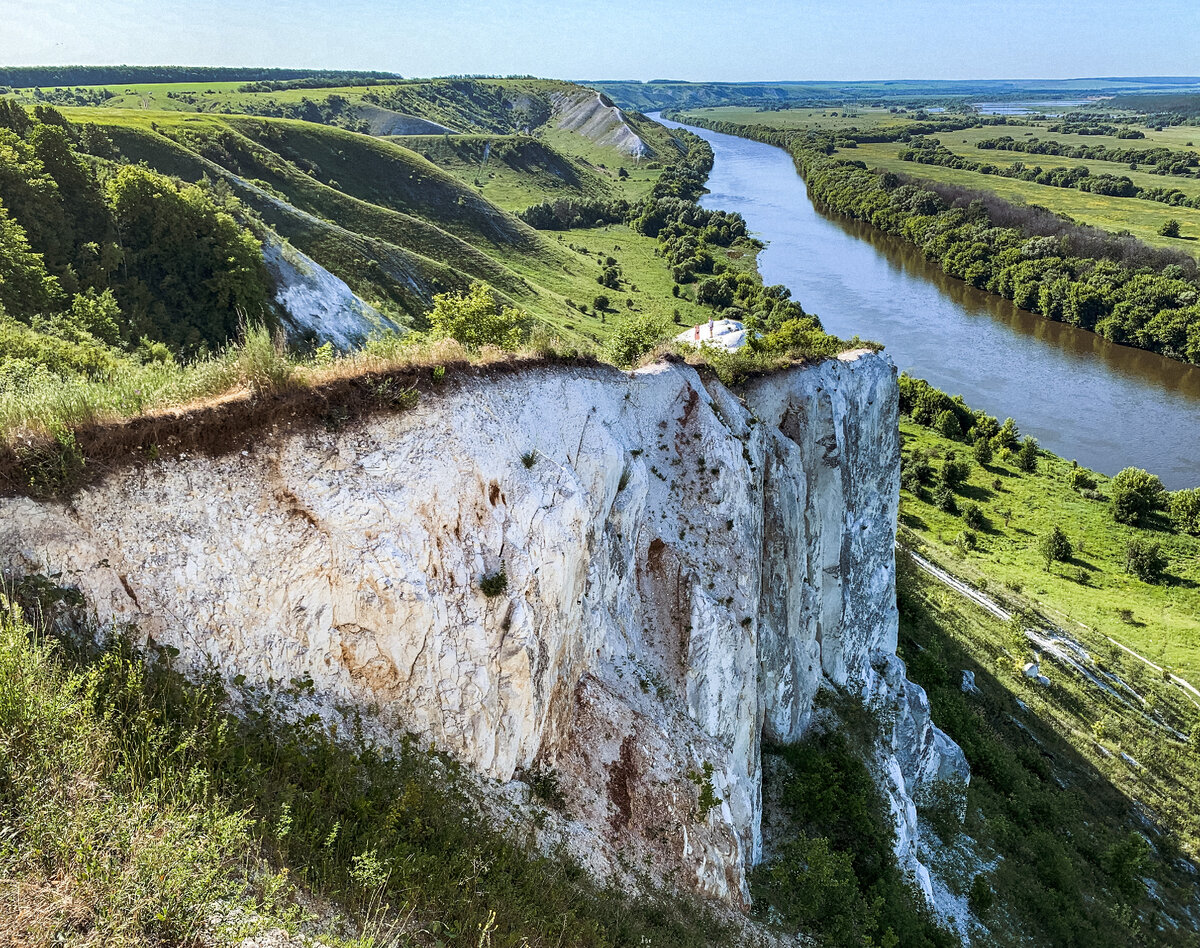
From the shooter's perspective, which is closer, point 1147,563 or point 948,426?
point 1147,563

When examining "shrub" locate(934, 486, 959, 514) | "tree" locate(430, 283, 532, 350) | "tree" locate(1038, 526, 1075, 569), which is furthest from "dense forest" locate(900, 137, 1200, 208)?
"tree" locate(430, 283, 532, 350)

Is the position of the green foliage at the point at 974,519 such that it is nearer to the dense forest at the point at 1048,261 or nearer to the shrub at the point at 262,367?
the dense forest at the point at 1048,261

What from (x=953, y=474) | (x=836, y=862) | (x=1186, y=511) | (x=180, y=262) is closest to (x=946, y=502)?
(x=953, y=474)

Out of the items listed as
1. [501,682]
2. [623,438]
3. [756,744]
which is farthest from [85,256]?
[756,744]

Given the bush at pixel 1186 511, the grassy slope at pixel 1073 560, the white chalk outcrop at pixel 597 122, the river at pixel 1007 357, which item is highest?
the white chalk outcrop at pixel 597 122

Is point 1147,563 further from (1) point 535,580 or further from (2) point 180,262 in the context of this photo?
(2) point 180,262

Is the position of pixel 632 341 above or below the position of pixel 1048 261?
above

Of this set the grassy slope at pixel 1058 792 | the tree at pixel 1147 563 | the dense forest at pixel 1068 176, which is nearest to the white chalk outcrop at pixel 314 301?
the grassy slope at pixel 1058 792
